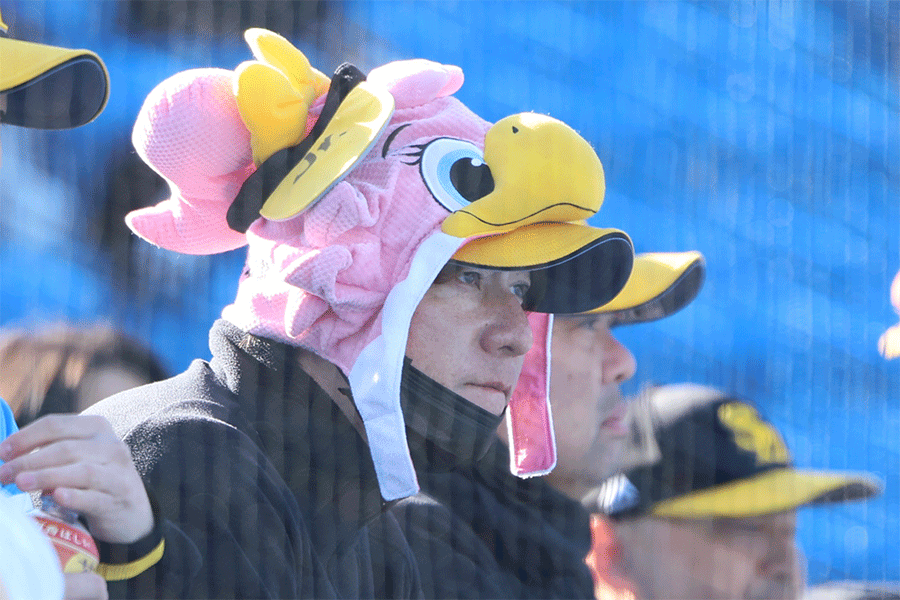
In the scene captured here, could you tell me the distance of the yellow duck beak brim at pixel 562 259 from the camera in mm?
1237

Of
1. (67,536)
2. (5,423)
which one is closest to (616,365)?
(5,423)

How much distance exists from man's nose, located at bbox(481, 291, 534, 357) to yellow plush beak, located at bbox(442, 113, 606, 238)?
0.11m

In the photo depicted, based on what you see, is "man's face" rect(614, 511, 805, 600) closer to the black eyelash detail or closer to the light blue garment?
the black eyelash detail

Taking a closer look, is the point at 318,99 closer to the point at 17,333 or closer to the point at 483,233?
the point at 483,233

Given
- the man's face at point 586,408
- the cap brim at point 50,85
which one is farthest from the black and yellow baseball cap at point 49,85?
the man's face at point 586,408

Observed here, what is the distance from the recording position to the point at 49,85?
0.98 meters

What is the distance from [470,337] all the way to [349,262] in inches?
7.0

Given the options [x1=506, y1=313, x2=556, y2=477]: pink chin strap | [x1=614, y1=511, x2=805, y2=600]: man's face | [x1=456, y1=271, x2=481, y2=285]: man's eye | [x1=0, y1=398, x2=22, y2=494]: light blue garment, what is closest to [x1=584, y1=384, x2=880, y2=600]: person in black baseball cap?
[x1=614, y1=511, x2=805, y2=600]: man's face

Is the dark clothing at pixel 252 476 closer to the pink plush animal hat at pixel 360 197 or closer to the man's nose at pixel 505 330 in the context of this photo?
the pink plush animal hat at pixel 360 197

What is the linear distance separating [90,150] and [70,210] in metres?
0.12

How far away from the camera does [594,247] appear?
4.11ft

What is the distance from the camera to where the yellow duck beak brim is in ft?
4.06

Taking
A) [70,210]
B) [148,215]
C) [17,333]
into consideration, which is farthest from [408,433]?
[70,210]

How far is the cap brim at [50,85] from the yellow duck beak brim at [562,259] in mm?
450
